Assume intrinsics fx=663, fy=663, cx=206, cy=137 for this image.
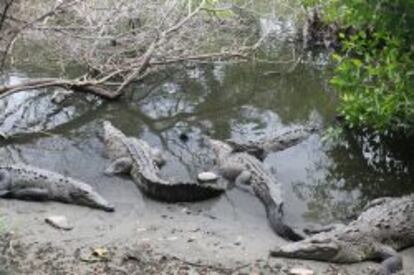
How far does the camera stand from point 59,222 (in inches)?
235

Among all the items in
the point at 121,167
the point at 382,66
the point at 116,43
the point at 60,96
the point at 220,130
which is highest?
the point at 382,66

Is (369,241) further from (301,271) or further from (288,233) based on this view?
(301,271)

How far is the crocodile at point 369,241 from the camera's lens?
5418mm

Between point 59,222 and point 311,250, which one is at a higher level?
point 311,250

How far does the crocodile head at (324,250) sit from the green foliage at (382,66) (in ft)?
5.58

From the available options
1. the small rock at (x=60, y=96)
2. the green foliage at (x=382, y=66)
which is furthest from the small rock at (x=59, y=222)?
the small rock at (x=60, y=96)

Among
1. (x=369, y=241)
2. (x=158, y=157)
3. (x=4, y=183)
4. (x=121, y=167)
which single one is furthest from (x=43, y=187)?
(x=369, y=241)

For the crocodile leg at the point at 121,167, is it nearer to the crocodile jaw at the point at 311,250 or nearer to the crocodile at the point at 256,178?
the crocodile at the point at 256,178

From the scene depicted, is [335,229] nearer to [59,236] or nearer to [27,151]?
[59,236]

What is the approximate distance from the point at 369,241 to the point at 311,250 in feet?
1.89

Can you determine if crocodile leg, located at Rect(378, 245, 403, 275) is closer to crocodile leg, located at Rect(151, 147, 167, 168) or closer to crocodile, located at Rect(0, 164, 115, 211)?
crocodile, located at Rect(0, 164, 115, 211)

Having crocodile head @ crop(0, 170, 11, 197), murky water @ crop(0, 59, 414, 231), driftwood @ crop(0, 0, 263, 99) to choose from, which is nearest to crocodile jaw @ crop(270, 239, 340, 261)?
murky water @ crop(0, 59, 414, 231)

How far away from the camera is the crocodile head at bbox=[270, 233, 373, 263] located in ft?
17.7

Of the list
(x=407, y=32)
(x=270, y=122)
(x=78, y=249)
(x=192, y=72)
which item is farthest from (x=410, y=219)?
(x=192, y=72)
